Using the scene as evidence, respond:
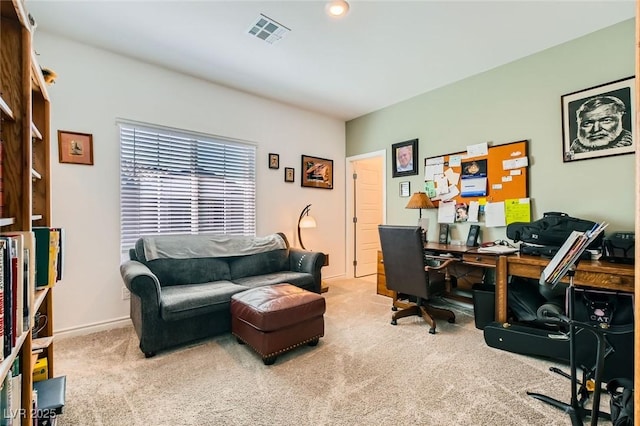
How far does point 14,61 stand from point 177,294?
1852 mm

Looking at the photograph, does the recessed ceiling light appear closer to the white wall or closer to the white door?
the white wall

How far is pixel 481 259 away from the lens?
2.67m

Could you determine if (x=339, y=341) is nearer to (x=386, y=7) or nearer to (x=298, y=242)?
(x=298, y=242)

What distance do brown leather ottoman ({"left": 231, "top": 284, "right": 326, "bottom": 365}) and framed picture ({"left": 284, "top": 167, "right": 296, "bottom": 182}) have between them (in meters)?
1.95

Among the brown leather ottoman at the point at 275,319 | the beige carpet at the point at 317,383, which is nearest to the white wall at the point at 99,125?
the beige carpet at the point at 317,383

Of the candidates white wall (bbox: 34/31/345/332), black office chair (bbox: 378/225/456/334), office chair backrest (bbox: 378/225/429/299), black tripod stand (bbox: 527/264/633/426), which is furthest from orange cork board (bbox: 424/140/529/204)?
white wall (bbox: 34/31/345/332)

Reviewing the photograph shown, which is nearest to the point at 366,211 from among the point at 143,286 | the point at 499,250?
the point at 499,250

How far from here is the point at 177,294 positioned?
2.44m

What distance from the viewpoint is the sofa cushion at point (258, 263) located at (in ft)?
10.5

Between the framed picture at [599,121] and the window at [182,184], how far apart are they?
11.0ft

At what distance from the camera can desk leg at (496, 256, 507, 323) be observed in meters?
2.46

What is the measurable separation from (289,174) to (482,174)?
241 cm

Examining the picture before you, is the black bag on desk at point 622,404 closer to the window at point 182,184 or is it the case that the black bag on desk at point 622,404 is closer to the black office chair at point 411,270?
the black office chair at point 411,270

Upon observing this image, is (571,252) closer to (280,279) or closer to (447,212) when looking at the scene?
(447,212)
